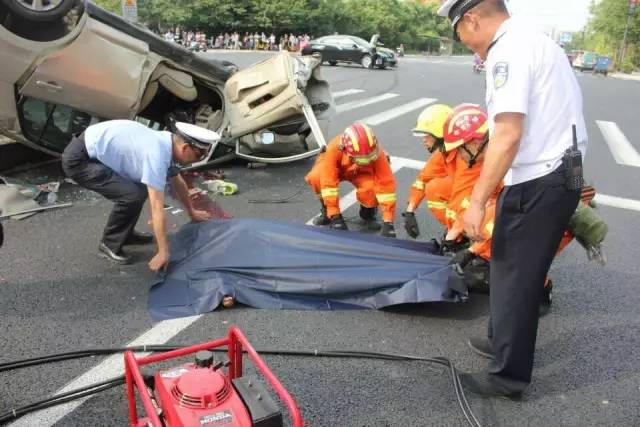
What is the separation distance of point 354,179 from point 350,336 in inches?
83.9

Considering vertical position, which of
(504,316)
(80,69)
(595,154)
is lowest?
(595,154)

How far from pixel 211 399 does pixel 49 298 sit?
2341mm

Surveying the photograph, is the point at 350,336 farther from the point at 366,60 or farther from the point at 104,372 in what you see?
the point at 366,60

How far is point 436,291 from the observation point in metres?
3.60

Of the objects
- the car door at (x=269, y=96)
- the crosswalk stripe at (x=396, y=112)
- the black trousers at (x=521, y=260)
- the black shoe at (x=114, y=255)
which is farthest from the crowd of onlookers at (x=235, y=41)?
the black trousers at (x=521, y=260)

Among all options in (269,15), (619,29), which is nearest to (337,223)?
(269,15)

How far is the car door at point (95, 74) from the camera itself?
5.07 metres

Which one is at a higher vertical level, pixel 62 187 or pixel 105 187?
pixel 105 187

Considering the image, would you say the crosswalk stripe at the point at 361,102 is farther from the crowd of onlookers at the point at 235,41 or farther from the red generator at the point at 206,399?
the crowd of onlookers at the point at 235,41

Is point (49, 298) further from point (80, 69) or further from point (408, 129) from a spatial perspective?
point (408, 129)

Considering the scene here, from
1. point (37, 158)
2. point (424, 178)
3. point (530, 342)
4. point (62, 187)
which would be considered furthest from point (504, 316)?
point (37, 158)

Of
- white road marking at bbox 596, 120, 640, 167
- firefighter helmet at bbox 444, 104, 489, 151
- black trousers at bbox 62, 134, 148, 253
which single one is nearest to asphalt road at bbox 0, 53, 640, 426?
black trousers at bbox 62, 134, 148, 253

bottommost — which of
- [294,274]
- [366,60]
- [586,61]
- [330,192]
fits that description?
[586,61]

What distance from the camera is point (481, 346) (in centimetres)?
340
